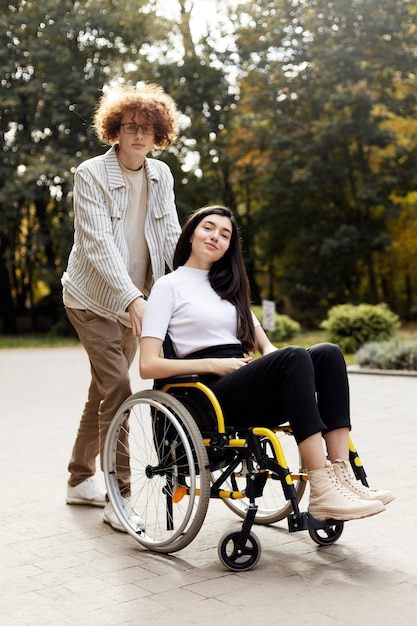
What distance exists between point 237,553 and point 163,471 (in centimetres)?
52

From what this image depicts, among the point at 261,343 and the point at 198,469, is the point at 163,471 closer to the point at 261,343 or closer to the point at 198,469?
the point at 198,469

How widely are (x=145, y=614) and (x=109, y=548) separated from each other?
0.91 metres

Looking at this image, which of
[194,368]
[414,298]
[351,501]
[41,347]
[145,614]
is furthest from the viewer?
[414,298]

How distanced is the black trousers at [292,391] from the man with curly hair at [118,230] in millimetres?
670

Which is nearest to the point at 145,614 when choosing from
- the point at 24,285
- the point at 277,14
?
the point at 277,14

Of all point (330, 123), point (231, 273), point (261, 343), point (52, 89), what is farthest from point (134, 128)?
point (52, 89)

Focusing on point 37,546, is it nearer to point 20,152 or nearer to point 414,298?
point 20,152

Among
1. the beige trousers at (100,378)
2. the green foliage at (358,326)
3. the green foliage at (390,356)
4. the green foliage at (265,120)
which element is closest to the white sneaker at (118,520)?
the beige trousers at (100,378)

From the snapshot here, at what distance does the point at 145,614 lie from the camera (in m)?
2.98

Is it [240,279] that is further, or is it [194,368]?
[240,279]

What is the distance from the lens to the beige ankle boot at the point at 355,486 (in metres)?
3.46

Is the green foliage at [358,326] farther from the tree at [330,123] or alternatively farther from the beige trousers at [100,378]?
the beige trousers at [100,378]

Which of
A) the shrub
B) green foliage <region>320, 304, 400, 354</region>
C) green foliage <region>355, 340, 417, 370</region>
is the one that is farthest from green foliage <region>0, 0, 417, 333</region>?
green foliage <region>355, 340, 417, 370</region>

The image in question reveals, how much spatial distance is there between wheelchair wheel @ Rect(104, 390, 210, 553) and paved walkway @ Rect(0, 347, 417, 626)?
0.11m
